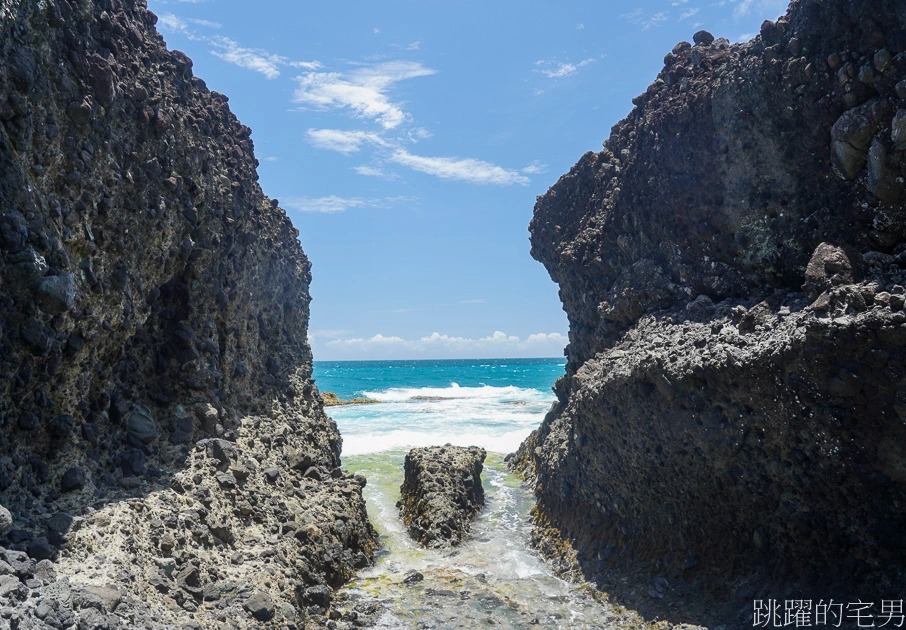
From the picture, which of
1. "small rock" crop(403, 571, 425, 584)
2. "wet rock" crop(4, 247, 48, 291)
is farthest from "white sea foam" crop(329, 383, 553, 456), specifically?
"wet rock" crop(4, 247, 48, 291)

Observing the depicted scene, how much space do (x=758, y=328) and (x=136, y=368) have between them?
32.0 ft

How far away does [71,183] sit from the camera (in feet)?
25.6

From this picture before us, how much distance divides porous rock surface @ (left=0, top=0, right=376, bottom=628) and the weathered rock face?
601 centimetres

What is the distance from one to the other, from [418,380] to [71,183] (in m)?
88.1

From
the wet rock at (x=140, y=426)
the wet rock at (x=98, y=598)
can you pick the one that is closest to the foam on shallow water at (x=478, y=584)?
the wet rock at (x=140, y=426)

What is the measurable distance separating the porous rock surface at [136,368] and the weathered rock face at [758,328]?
601cm

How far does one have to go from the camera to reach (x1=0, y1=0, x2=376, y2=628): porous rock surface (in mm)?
6777

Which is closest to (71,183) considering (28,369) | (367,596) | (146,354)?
(28,369)

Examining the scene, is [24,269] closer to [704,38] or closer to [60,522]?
[60,522]

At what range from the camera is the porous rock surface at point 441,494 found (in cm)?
1431

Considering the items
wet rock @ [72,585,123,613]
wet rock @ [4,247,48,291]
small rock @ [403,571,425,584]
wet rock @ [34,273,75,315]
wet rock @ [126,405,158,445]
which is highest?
wet rock @ [4,247,48,291]

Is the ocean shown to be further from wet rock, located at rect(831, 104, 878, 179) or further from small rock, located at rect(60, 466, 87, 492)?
wet rock, located at rect(831, 104, 878, 179)

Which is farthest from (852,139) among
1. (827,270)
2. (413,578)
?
(413,578)

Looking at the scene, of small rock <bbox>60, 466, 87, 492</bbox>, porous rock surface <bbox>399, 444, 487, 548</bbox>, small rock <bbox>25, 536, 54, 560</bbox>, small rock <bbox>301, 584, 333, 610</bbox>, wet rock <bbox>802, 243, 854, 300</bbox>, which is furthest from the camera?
porous rock surface <bbox>399, 444, 487, 548</bbox>
